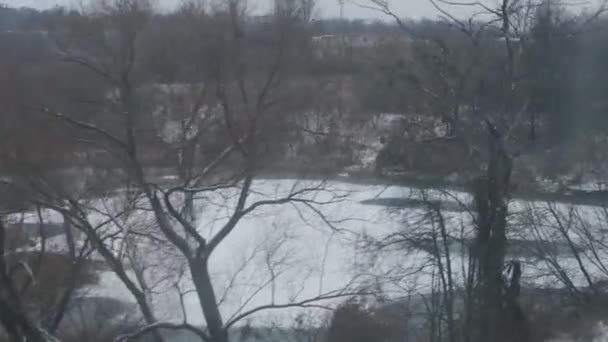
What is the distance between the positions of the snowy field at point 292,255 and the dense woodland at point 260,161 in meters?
0.04

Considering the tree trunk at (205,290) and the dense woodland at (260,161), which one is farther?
the tree trunk at (205,290)

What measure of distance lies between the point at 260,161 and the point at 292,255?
101cm

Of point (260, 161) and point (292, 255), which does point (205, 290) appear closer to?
point (292, 255)

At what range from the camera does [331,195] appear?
8258 millimetres

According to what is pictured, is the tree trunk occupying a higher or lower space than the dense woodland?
lower

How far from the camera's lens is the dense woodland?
7293 millimetres

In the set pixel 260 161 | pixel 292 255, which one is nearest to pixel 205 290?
pixel 292 255

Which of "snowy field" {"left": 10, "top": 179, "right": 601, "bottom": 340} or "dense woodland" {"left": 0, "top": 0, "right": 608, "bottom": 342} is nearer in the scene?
"dense woodland" {"left": 0, "top": 0, "right": 608, "bottom": 342}

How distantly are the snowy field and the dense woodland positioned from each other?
35 millimetres

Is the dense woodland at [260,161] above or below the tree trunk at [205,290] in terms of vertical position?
above

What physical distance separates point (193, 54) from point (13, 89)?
6.00 ft

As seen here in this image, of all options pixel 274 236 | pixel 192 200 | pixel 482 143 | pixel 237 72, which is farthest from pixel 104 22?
pixel 482 143

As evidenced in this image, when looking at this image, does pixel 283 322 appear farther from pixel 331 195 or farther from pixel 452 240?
pixel 452 240

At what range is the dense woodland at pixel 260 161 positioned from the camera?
7.29m
